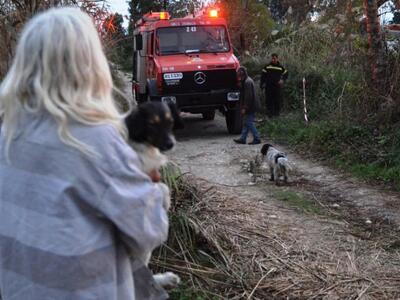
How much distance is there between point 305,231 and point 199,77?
22.6 feet

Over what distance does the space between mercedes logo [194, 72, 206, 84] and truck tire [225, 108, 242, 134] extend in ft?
3.53

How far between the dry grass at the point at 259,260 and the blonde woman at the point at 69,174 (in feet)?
7.82

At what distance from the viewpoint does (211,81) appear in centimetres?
1266

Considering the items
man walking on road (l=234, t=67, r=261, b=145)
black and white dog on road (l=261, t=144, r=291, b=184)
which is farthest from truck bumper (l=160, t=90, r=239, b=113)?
black and white dog on road (l=261, t=144, r=291, b=184)

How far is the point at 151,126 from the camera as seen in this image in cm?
201

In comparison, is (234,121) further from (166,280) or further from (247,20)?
(166,280)

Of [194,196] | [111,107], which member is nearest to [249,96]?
A: [194,196]

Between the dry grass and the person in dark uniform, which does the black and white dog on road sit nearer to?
the dry grass

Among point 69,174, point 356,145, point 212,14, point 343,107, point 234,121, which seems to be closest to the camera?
point 69,174

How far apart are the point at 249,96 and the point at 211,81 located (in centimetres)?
108

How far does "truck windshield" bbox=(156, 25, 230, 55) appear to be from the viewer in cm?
1308

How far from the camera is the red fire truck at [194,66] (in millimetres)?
12492

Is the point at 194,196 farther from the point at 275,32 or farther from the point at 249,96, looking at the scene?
the point at 275,32

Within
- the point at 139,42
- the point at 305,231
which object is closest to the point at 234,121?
the point at 139,42
